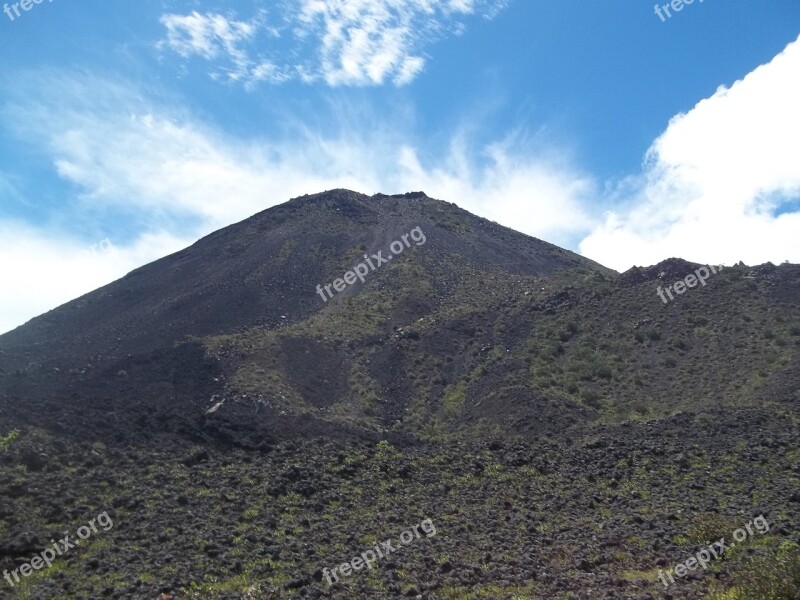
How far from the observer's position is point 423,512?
18.8 m

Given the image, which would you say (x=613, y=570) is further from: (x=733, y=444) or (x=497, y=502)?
(x=733, y=444)

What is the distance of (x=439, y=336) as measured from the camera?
134 feet

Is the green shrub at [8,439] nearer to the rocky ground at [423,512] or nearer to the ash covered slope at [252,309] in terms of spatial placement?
the rocky ground at [423,512]

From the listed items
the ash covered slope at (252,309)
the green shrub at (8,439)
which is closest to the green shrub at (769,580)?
the ash covered slope at (252,309)

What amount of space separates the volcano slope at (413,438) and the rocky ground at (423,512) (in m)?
0.08

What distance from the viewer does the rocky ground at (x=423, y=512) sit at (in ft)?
44.0

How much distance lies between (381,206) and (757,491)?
6123 centimetres

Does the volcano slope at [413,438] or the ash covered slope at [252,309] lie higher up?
the ash covered slope at [252,309]

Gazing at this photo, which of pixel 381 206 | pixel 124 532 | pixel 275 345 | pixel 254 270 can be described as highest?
pixel 381 206

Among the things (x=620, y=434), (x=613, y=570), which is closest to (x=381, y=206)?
(x=620, y=434)

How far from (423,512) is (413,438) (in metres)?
8.48

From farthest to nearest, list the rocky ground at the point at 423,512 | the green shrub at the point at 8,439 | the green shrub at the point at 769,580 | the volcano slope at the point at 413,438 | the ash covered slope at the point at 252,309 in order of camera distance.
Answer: the ash covered slope at the point at 252,309, the green shrub at the point at 8,439, the volcano slope at the point at 413,438, the rocky ground at the point at 423,512, the green shrub at the point at 769,580

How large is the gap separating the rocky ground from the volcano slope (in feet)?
0.26

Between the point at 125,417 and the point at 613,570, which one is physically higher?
the point at 125,417
